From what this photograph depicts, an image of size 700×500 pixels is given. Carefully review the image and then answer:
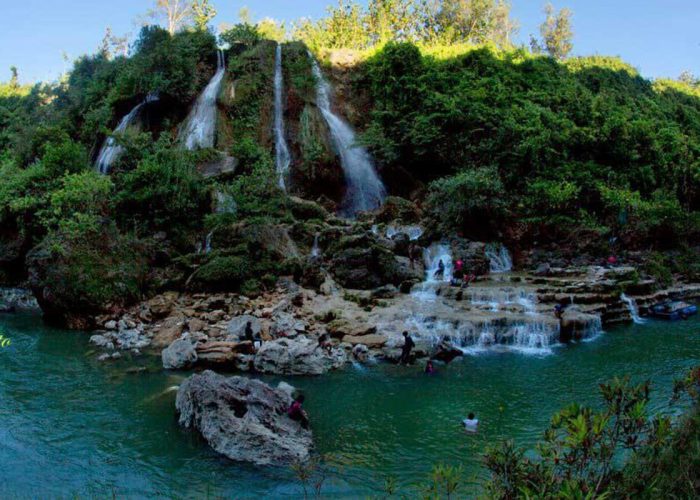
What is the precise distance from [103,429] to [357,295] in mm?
11368

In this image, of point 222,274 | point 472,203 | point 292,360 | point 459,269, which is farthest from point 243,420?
point 472,203

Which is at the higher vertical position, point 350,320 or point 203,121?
point 203,121

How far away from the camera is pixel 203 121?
105 feet

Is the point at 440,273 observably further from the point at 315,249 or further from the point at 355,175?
the point at 355,175

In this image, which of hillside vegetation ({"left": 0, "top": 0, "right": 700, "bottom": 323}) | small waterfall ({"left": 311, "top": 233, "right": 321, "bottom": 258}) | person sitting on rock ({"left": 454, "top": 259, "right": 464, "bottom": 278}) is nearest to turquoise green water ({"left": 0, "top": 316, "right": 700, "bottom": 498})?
person sitting on rock ({"left": 454, "top": 259, "right": 464, "bottom": 278})

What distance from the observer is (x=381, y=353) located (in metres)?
16.3

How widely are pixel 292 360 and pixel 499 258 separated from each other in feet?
47.5

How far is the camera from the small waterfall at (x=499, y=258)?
25.5 m

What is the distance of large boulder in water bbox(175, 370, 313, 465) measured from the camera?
32.7 ft

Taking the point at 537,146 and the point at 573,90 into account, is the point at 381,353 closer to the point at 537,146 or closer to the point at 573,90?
the point at 537,146

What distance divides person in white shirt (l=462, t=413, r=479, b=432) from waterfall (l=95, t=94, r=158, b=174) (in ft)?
78.9

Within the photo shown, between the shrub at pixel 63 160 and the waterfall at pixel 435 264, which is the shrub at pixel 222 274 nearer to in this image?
the waterfall at pixel 435 264

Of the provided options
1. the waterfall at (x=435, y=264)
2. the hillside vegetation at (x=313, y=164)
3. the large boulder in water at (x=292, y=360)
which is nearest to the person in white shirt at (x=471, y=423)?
the large boulder in water at (x=292, y=360)

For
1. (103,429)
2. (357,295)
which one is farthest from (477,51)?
(103,429)
